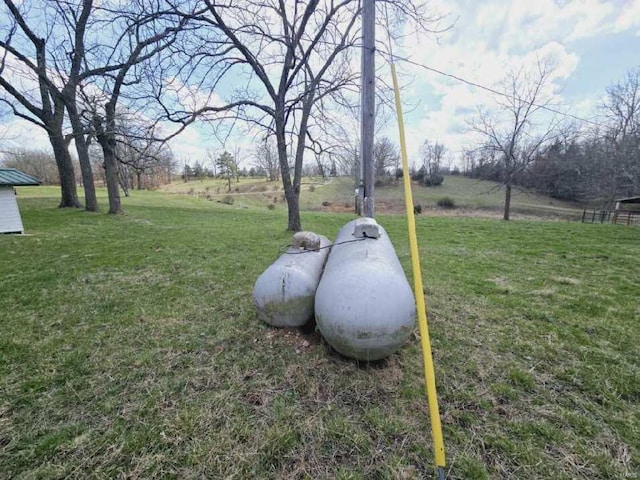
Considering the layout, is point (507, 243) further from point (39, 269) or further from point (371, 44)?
point (39, 269)

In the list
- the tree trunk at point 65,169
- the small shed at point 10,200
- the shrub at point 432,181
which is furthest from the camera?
the shrub at point 432,181

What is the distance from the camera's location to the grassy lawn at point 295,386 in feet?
6.08

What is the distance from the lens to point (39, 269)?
574cm

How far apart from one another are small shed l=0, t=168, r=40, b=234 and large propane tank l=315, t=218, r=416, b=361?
10697 mm

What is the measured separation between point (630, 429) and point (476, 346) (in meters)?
1.23

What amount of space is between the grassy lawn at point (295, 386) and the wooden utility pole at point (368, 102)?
2.05 meters

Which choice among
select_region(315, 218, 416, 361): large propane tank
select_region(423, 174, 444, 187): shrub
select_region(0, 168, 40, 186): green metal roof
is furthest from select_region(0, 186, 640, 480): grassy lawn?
select_region(423, 174, 444, 187): shrub

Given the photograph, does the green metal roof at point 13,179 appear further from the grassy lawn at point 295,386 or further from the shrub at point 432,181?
the shrub at point 432,181

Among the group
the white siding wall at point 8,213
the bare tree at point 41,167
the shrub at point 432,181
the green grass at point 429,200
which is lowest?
the green grass at point 429,200

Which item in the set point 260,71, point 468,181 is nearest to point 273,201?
point 260,71

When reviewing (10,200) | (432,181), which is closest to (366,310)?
(10,200)

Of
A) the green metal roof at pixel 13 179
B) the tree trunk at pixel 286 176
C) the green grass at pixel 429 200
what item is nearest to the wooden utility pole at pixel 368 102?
the tree trunk at pixel 286 176

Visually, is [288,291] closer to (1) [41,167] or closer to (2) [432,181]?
(2) [432,181]

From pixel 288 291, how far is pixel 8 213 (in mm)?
10574
